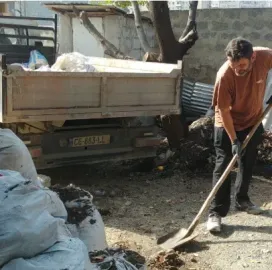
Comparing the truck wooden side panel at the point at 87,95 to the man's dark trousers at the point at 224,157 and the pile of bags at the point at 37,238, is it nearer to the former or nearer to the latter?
the man's dark trousers at the point at 224,157

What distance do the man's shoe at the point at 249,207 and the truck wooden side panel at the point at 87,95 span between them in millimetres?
1500

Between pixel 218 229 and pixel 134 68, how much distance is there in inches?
115

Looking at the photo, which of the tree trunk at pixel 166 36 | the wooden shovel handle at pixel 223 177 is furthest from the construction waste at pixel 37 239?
the tree trunk at pixel 166 36

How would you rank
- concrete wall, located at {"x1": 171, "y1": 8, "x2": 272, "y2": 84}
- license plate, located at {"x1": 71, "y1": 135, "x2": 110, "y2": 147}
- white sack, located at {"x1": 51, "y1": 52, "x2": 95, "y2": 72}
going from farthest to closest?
concrete wall, located at {"x1": 171, "y1": 8, "x2": 272, "y2": 84} < white sack, located at {"x1": 51, "y1": 52, "x2": 95, "y2": 72} < license plate, located at {"x1": 71, "y1": 135, "x2": 110, "y2": 147}

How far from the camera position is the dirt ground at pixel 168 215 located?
391 cm

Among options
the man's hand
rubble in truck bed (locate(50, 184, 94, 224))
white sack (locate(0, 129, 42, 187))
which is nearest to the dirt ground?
→ the man's hand

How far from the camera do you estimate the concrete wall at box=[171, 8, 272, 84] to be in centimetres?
953

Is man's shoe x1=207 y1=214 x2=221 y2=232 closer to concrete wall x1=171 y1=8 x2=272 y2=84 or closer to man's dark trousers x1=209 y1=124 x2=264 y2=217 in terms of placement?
man's dark trousers x1=209 y1=124 x2=264 y2=217

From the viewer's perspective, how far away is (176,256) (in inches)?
151

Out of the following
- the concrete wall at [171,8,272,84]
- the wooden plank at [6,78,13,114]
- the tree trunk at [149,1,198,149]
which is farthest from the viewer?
the concrete wall at [171,8,272,84]

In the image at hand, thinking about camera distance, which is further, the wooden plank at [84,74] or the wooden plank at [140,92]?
the wooden plank at [140,92]

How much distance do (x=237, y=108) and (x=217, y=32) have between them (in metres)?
6.05

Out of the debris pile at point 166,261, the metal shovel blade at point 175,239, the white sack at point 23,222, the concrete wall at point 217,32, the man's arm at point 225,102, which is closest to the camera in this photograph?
the white sack at point 23,222

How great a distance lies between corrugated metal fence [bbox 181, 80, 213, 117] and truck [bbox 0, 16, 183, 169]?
187 centimetres
